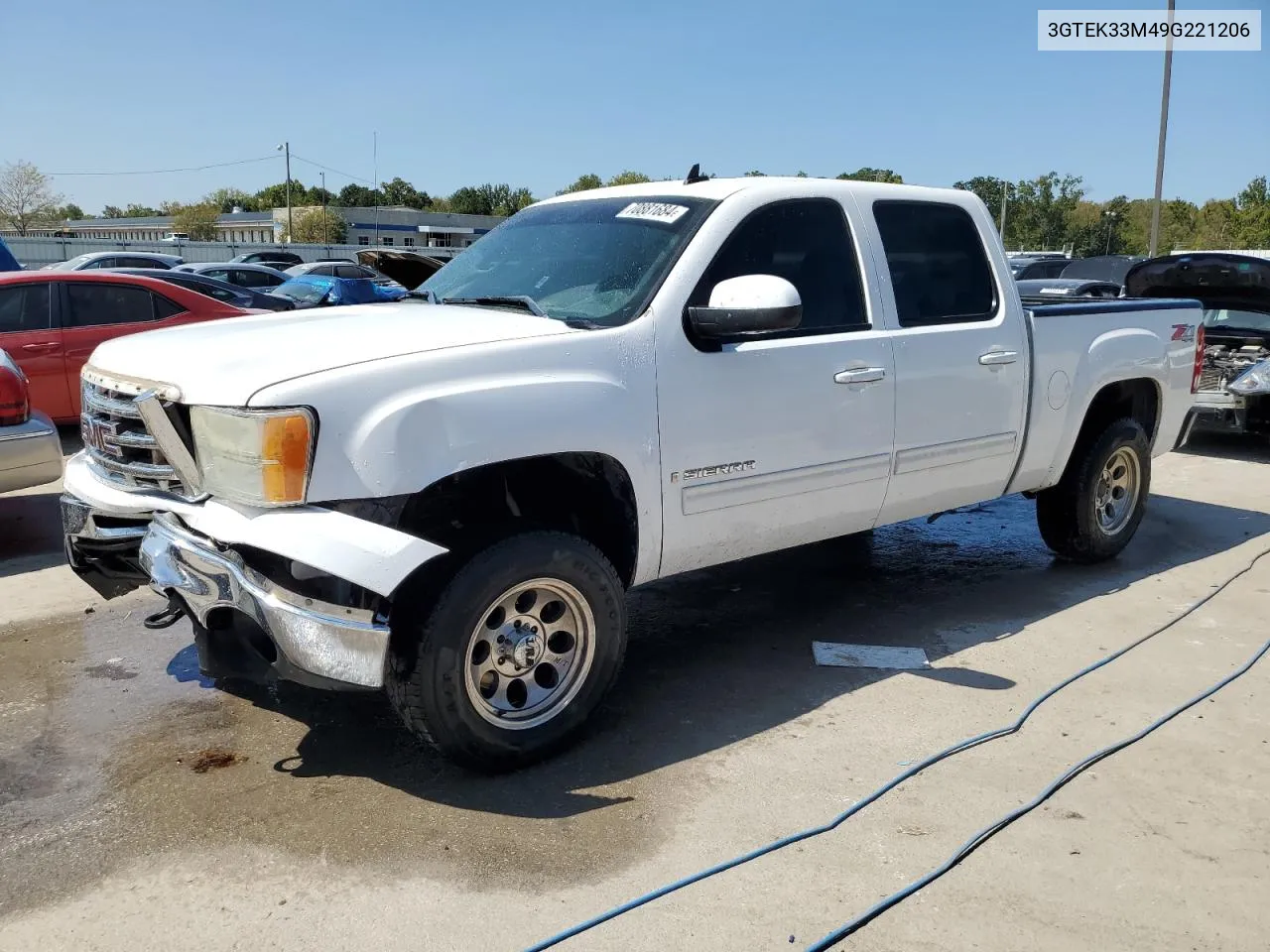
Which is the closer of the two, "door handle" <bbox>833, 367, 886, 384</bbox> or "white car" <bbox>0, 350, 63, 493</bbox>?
"door handle" <bbox>833, 367, 886, 384</bbox>

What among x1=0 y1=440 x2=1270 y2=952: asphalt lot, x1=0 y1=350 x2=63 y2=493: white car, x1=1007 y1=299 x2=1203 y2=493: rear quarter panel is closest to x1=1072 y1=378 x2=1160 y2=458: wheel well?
x1=1007 y1=299 x2=1203 y2=493: rear quarter panel

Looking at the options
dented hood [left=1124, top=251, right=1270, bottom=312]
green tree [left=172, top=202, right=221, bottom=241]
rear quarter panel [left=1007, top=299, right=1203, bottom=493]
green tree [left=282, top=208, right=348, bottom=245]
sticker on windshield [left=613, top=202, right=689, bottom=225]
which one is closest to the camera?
sticker on windshield [left=613, top=202, right=689, bottom=225]

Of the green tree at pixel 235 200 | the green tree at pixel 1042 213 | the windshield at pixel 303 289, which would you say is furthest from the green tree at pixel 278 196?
the windshield at pixel 303 289

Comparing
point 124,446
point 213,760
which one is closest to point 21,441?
point 124,446

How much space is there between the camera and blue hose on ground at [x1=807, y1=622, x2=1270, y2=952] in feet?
9.24

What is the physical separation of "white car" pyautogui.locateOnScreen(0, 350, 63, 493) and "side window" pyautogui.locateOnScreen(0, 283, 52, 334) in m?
3.10

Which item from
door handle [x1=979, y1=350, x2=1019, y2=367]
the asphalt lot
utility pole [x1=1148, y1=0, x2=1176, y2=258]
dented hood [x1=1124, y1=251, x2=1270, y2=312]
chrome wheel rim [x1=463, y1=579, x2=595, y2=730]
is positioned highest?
utility pole [x1=1148, y1=0, x2=1176, y2=258]

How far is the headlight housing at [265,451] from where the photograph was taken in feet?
10.1

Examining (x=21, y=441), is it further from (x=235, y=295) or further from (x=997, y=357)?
(x=235, y=295)

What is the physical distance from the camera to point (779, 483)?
420 centimetres

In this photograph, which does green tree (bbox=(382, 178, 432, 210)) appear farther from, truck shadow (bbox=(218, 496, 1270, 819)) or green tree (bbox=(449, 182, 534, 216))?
truck shadow (bbox=(218, 496, 1270, 819))

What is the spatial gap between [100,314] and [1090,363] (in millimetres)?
8039

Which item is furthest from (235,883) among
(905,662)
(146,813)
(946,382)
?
(946,382)

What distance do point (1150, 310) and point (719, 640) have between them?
3201mm
